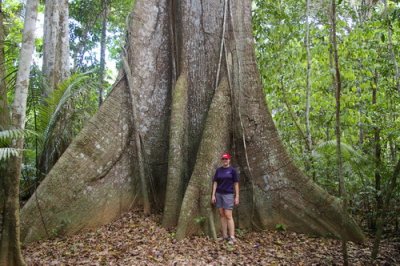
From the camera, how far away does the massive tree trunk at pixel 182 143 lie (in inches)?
252

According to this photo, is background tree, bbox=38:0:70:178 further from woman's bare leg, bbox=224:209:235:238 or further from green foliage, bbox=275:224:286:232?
green foliage, bbox=275:224:286:232

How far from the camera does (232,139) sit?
278 inches

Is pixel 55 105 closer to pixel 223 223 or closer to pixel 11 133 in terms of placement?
pixel 11 133

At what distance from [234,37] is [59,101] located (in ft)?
11.7

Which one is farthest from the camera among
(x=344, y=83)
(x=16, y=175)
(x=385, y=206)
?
(x=344, y=83)

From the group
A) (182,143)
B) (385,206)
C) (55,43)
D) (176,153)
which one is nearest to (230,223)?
(176,153)

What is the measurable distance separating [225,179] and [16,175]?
327 centimetres

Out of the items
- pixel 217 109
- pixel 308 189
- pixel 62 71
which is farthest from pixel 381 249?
pixel 62 71

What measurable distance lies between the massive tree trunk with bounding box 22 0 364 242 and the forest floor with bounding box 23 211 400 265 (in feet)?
0.77

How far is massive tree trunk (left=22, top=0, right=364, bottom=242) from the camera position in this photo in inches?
252

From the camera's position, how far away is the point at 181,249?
227 inches

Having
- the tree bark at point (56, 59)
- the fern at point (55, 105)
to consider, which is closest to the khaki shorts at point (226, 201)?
the fern at point (55, 105)

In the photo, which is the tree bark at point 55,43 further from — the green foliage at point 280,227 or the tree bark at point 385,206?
the tree bark at point 385,206

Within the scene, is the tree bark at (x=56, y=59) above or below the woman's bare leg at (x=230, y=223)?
above
